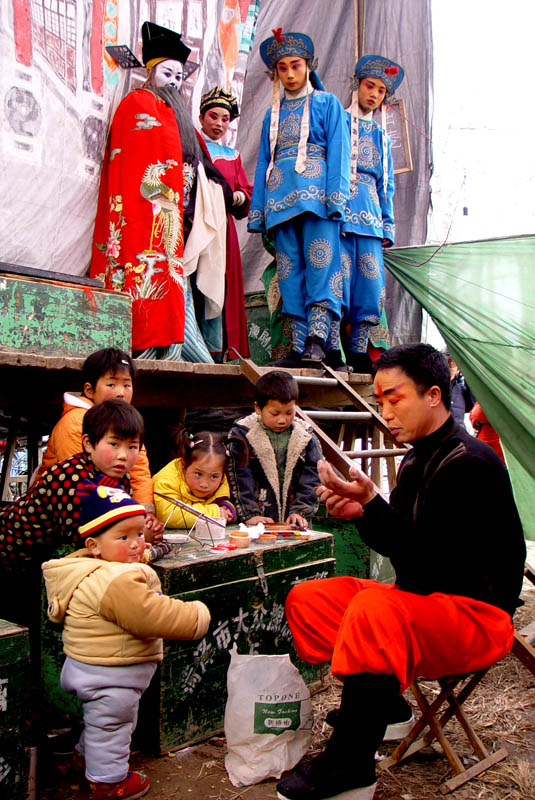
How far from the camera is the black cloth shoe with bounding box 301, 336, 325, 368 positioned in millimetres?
4668

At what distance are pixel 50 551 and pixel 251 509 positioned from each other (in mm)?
1122

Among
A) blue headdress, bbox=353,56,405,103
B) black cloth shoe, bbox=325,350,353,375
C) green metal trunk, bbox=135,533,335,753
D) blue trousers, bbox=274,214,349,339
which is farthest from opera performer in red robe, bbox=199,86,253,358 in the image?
green metal trunk, bbox=135,533,335,753

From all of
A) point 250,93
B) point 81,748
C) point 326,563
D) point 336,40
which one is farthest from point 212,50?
point 81,748

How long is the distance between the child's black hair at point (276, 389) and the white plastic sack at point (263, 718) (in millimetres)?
1508

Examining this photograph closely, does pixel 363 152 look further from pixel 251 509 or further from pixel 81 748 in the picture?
pixel 81 748

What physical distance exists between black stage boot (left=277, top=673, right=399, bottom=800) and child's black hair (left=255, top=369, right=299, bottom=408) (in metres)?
1.76

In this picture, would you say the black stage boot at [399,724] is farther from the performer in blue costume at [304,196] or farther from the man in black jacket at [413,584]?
the performer in blue costume at [304,196]

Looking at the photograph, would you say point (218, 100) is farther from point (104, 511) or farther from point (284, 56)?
point (104, 511)

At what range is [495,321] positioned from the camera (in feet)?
16.7

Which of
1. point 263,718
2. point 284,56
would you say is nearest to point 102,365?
point 263,718

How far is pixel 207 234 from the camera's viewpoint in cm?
460

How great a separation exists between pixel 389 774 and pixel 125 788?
2.81ft

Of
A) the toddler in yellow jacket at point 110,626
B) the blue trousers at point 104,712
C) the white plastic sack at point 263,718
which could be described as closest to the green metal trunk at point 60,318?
the toddler in yellow jacket at point 110,626

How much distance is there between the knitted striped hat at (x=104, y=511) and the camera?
6.54 feet
